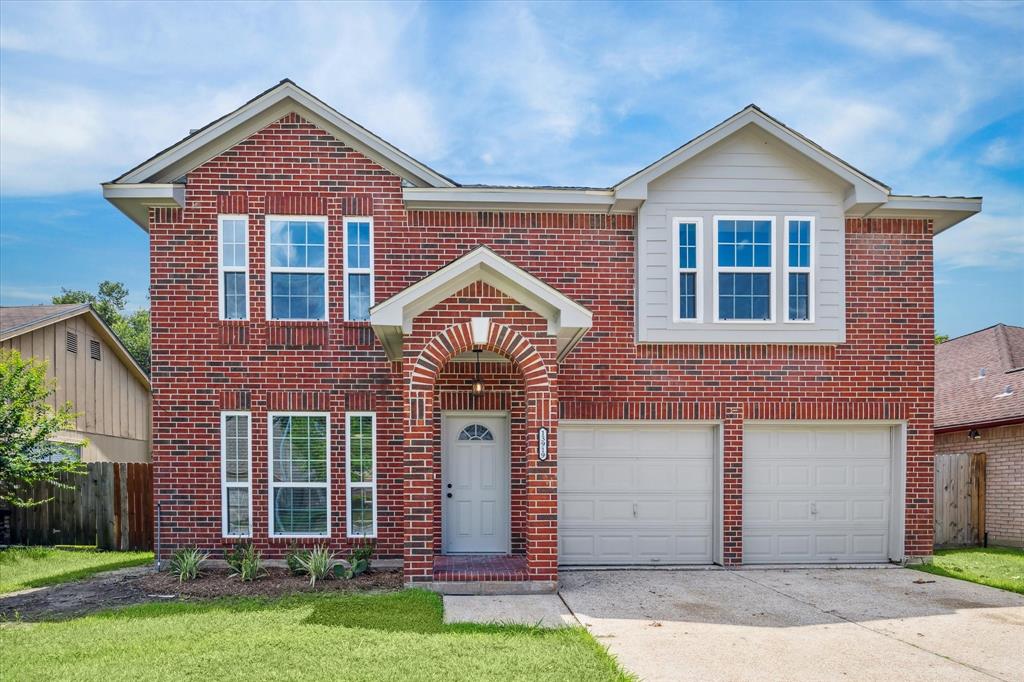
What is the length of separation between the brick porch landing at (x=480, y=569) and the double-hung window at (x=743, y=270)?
16.2ft

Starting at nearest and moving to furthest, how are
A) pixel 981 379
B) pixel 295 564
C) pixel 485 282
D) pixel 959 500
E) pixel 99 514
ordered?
pixel 485 282, pixel 295 564, pixel 99 514, pixel 959 500, pixel 981 379

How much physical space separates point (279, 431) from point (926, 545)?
10322 mm

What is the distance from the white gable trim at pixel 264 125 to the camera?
445 inches

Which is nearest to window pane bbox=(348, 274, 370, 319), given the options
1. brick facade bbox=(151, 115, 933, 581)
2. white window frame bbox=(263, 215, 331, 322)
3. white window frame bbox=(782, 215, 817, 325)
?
brick facade bbox=(151, 115, 933, 581)

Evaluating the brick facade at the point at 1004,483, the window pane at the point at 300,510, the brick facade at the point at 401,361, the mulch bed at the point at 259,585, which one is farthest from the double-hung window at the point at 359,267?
the brick facade at the point at 1004,483

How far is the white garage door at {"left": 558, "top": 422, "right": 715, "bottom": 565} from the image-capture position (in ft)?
38.4

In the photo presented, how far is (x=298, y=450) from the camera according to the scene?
11.5m

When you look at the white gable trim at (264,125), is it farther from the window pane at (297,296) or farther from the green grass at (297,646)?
the green grass at (297,646)

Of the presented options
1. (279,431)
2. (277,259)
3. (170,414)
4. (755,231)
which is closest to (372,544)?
(279,431)

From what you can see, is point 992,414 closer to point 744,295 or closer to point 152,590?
point 744,295

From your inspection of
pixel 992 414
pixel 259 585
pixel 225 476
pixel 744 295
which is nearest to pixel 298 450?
pixel 225 476

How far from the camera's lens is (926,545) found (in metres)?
11.9

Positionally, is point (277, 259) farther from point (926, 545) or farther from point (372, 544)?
point (926, 545)

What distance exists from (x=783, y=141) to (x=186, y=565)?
10.7 m
